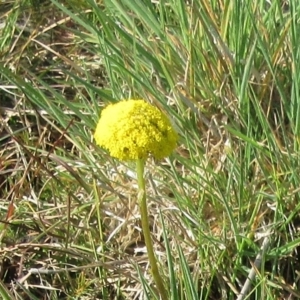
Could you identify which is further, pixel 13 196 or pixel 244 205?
pixel 13 196

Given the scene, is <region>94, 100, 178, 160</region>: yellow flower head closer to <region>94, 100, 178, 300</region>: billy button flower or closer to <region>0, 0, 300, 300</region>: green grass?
<region>94, 100, 178, 300</region>: billy button flower

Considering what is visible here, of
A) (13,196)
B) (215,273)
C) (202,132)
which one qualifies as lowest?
(215,273)

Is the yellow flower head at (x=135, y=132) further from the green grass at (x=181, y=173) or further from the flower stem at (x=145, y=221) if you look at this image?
the green grass at (x=181, y=173)

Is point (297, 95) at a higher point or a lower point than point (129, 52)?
lower

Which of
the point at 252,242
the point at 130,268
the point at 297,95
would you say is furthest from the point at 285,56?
the point at 130,268

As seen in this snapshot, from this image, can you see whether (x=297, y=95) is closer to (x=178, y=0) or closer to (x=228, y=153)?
(x=228, y=153)

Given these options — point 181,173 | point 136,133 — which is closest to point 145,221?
point 136,133

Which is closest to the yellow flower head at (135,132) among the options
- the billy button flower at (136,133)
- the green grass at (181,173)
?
the billy button flower at (136,133)

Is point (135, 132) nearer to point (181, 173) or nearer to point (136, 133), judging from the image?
point (136, 133)
